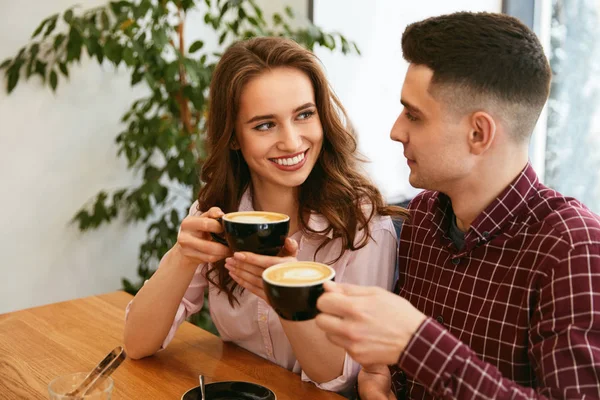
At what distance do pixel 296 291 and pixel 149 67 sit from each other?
2032 mm

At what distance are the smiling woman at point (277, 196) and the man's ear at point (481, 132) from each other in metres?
0.40

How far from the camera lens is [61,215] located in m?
3.12

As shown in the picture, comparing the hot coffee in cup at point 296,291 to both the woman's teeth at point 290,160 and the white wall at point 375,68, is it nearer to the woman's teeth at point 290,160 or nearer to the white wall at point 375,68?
the woman's teeth at point 290,160

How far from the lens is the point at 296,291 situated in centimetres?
100

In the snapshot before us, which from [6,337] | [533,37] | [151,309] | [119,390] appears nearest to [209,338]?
[151,309]

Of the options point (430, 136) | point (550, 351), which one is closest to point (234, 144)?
point (430, 136)

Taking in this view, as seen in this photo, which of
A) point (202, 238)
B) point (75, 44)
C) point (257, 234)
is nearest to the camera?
point (257, 234)

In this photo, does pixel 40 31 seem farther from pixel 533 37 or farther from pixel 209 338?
pixel 533 37

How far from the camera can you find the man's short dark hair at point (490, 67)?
129cm

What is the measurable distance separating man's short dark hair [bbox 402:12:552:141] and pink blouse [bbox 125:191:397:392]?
18.7 inches

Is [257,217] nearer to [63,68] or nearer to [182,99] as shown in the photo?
[182,99]

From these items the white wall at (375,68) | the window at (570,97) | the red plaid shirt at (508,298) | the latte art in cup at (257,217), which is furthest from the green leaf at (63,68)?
the window at (570,97)

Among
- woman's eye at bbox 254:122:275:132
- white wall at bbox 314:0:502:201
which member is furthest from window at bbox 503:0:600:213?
woman's eye at bbox 254:122:275:132

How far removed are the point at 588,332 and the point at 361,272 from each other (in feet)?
2.09
